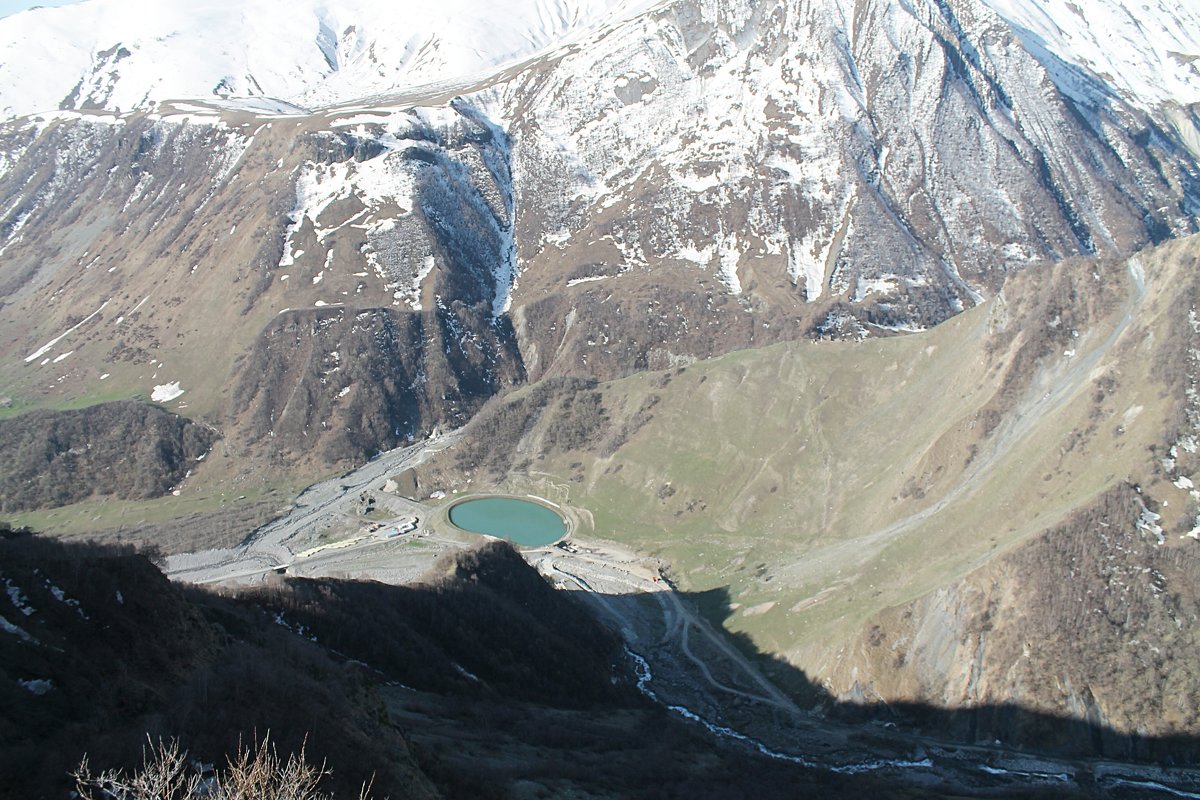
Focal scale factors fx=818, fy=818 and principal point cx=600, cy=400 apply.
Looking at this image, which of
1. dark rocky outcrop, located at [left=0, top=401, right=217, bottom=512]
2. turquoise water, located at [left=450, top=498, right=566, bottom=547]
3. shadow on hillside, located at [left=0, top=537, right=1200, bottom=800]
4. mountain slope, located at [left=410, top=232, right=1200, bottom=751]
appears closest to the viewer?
shadow on hillside, located at [left=0, top=537, right=1200, bottom=800]

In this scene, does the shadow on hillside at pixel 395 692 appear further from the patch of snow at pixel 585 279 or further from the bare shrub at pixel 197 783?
the patch of snow at pixel 585 279

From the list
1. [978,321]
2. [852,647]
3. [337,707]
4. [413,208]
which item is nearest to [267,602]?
[337,707]

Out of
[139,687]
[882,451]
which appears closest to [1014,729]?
[882,451]

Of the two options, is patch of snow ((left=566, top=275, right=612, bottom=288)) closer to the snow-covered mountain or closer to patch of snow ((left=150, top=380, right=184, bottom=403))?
the snow-covered mountain

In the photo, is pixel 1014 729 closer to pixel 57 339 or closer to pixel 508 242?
pixel 508 242

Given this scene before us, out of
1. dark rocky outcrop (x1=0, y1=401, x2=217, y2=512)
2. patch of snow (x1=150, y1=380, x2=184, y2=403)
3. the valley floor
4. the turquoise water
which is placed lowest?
the valley floor

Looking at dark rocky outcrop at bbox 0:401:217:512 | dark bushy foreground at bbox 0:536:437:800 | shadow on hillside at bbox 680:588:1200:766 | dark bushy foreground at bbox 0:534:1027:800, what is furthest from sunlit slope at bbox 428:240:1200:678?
dark bushy foreground at bbox 0:536:437:800

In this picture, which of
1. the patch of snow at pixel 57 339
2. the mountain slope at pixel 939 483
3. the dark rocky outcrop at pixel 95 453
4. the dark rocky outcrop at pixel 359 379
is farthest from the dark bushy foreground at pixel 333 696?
the patch of snow at pixel 57 339

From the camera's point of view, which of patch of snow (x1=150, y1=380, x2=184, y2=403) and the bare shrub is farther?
patch of snow (x1=150, y1=380, x2=184, y2=403)
